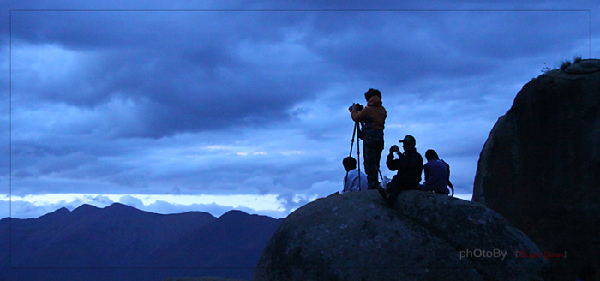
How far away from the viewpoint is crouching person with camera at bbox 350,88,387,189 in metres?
10.5

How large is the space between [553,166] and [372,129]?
362 inches

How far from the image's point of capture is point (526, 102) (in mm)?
16844

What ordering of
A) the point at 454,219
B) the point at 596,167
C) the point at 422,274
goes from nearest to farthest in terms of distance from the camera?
the point at 422,274 → the point at 454,219 → the point at 596,167

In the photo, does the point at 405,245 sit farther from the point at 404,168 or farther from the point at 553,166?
the point at 553,166

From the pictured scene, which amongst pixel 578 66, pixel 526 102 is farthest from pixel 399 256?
pixel 578 66

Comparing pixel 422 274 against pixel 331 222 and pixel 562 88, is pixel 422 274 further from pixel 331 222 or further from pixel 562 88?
pixel 562 88

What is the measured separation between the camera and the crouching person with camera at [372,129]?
10.5 m

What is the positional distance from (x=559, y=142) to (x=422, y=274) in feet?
34.2

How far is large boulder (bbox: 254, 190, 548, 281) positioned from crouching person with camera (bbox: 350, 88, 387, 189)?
103 cm

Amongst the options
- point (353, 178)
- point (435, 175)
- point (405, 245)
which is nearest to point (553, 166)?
point (435, 175)

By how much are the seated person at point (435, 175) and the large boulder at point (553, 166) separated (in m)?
7.86

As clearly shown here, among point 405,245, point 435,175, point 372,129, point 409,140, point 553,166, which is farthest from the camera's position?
point 553,166

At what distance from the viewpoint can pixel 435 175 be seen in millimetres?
10016

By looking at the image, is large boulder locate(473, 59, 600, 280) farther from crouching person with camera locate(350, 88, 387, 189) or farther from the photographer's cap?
the photographer's cap
